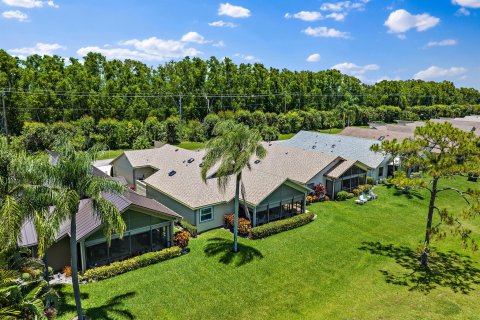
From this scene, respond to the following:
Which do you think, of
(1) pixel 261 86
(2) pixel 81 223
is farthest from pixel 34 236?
(1) pixel 261 86

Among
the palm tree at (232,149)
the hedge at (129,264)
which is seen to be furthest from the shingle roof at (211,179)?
the hedge at (129,264)

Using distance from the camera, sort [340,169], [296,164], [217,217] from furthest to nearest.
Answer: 1. [296,164]
2. [340,169]
3. [217,217]

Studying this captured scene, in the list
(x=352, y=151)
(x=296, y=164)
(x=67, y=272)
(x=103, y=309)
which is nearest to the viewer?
(x=103, y=309)

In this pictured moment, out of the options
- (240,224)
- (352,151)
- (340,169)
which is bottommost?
(240,224)

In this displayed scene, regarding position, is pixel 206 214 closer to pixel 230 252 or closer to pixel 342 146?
pixel 230 252

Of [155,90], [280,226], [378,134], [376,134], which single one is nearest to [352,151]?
[378,134]

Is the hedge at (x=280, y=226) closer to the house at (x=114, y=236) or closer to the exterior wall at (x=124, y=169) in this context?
the house at (x=114, y=236)

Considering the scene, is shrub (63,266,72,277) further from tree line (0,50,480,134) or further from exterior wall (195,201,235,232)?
tree line (0,50,480,134)
